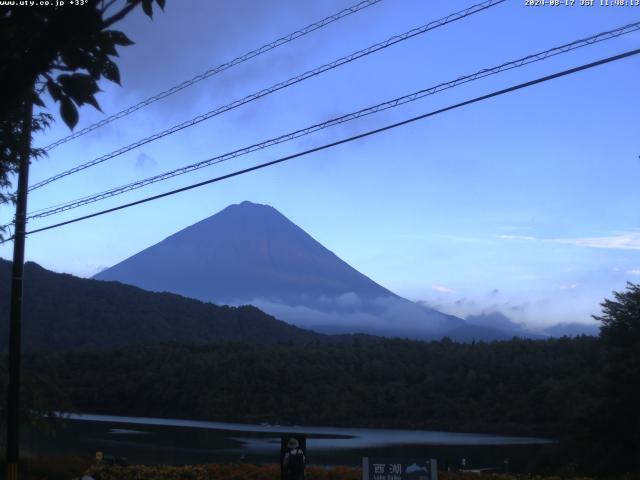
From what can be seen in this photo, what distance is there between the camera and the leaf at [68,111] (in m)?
4.26

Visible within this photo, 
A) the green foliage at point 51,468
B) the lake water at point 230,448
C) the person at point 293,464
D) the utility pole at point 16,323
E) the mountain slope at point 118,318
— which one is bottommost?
the lake water at point 230,448

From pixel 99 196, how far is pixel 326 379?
63.8 metres

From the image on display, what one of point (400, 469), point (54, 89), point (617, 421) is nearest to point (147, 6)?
Answer: point (54, 89)

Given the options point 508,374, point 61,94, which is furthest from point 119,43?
point 508,374

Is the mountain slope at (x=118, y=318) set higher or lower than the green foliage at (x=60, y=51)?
higher

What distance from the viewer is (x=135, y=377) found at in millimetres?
75250

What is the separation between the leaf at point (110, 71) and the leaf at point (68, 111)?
0.34 meters

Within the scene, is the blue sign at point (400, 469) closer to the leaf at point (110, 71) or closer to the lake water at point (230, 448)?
the leaf at point (110, 71)

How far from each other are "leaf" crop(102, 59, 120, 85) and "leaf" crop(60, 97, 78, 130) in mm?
344

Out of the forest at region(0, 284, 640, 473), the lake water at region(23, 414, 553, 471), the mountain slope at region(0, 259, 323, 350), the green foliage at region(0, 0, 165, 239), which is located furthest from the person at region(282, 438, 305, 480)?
the mountain slope at region(0, 259, 323, 350)

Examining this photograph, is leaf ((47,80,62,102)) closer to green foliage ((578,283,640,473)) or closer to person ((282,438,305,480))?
person ((282,438,305,480))

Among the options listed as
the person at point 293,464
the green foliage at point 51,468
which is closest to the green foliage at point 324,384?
the green foliage at point 51,468

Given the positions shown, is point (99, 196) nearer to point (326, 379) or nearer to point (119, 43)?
point (119, 43)

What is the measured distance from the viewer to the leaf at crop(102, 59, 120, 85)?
179 inches
